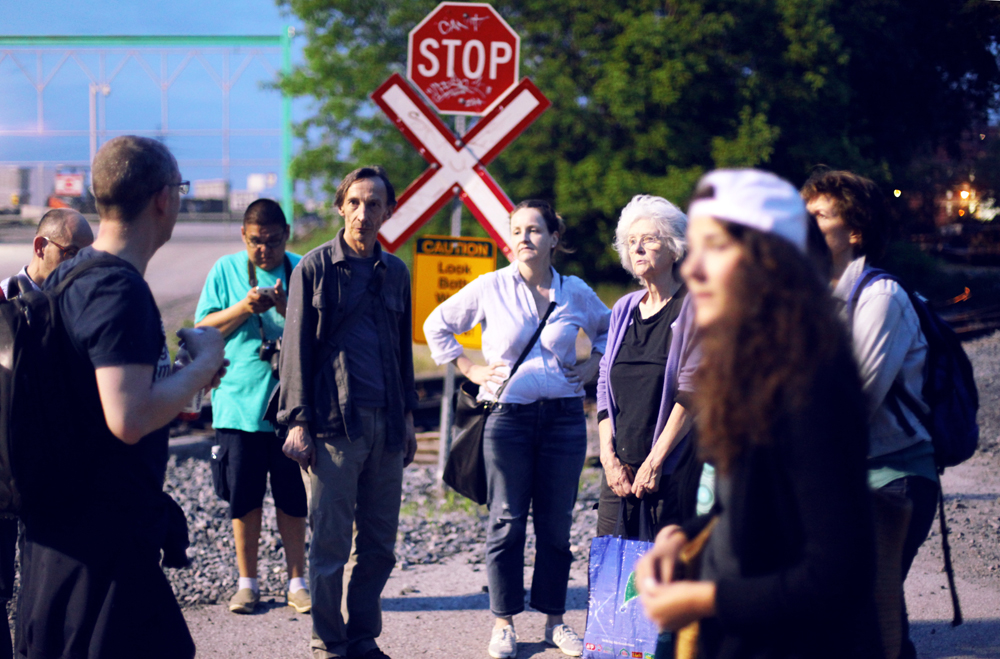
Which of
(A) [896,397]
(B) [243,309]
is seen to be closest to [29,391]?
(B) [243,309]

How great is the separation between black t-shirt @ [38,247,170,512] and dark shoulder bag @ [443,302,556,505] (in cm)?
217

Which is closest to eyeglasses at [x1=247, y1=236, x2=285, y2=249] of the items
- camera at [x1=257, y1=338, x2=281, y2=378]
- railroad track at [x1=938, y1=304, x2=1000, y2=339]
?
camera at [x1=257, y1=338, x2=281, y2=378]

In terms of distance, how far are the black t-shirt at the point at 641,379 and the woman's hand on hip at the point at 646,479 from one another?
11 centimetres

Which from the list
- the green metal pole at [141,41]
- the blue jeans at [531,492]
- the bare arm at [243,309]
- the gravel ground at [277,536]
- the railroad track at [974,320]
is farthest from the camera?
the green metal pole at [141,41]

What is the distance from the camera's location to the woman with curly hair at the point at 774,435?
1.39 metres

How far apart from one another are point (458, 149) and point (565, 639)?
3.19m

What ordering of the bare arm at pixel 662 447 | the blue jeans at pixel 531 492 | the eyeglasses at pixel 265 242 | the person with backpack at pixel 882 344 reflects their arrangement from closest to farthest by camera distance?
the person with backpack at pixel 882 344, the bare arm at pixel 662 447, the blue jeans at pixel 531 492, the eyeglasses at pixel 265 242

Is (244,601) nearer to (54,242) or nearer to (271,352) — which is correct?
(271,352)

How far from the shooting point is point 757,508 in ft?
4.77

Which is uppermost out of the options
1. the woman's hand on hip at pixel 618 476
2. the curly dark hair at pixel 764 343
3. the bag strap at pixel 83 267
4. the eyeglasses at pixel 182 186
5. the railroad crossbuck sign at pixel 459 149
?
the railroad crossbuck sign at pixel 459 149

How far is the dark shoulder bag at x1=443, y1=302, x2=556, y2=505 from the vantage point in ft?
14.1

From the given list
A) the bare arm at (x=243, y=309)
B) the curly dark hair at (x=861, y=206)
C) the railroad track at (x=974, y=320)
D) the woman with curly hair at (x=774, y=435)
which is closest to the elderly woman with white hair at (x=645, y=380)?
the curly dark hair at (x=861, y=206)

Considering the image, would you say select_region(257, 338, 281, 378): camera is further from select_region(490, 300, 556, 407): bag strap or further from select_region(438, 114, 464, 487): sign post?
select_region(438, 114, 464, 487): sign post

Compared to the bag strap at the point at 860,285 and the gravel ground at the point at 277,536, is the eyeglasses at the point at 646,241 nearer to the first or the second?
the bag strap at the point at 860,285
